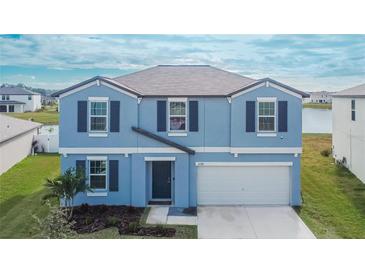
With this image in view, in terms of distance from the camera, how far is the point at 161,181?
13.1 metres

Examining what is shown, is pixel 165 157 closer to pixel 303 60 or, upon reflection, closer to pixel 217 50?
pixel 217 50

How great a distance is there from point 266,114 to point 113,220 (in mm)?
6157

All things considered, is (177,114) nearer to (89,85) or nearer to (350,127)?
(89,85)

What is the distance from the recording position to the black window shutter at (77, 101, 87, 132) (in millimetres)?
12344

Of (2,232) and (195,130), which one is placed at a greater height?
(195,130)

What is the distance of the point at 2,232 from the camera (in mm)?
10789

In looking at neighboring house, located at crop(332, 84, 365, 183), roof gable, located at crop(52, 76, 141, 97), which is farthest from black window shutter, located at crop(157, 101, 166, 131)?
neighboring house, located at crop(332, 84, 365, 183)

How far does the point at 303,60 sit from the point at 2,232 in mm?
11329

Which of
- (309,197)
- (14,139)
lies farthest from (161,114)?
(14,139)

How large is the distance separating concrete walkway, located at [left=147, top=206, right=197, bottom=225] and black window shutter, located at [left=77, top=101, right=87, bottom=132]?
12.1ft

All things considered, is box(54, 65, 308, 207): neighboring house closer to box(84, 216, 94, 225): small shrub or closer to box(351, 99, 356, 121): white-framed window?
box(84, 216, 94, 225): small shrub
